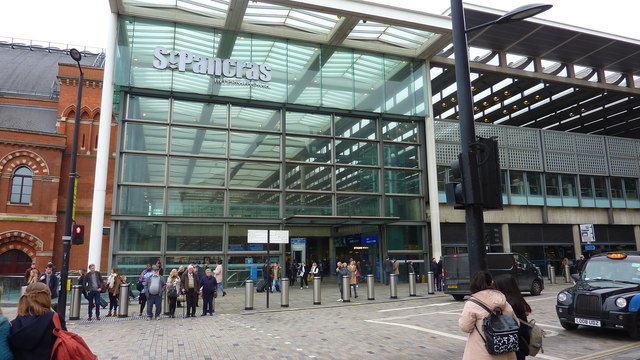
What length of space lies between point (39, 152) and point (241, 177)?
55.8 feet

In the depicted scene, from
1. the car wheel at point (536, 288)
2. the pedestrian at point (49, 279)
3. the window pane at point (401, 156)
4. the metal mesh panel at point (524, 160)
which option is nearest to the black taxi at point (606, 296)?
the car wheel at point (536, 288)

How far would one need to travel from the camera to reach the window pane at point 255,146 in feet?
76.5

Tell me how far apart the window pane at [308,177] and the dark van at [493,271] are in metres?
9.27

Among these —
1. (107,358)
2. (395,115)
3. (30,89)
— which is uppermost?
(30,89)

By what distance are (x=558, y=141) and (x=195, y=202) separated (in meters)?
25.9

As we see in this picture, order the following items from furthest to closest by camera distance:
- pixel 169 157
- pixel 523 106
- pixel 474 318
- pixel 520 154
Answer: pixel 523 106, pixel 520 154, pixel 169 157, pixel 474 318

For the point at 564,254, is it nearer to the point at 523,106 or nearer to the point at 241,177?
the point at 523,106

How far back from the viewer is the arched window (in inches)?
1163

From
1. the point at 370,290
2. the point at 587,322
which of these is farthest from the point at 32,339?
the point at 370,290

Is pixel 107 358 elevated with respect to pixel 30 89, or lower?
lower

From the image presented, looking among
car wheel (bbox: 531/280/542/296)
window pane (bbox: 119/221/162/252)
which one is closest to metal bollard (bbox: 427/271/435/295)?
car wheel (bbox: 531/280/542/296)

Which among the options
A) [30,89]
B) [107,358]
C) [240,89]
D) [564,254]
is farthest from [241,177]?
[30,89]

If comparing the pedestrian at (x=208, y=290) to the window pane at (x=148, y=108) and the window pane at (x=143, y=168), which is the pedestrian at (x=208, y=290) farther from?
the window pane at (x=148, y=108)

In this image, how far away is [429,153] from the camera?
88.5ft
